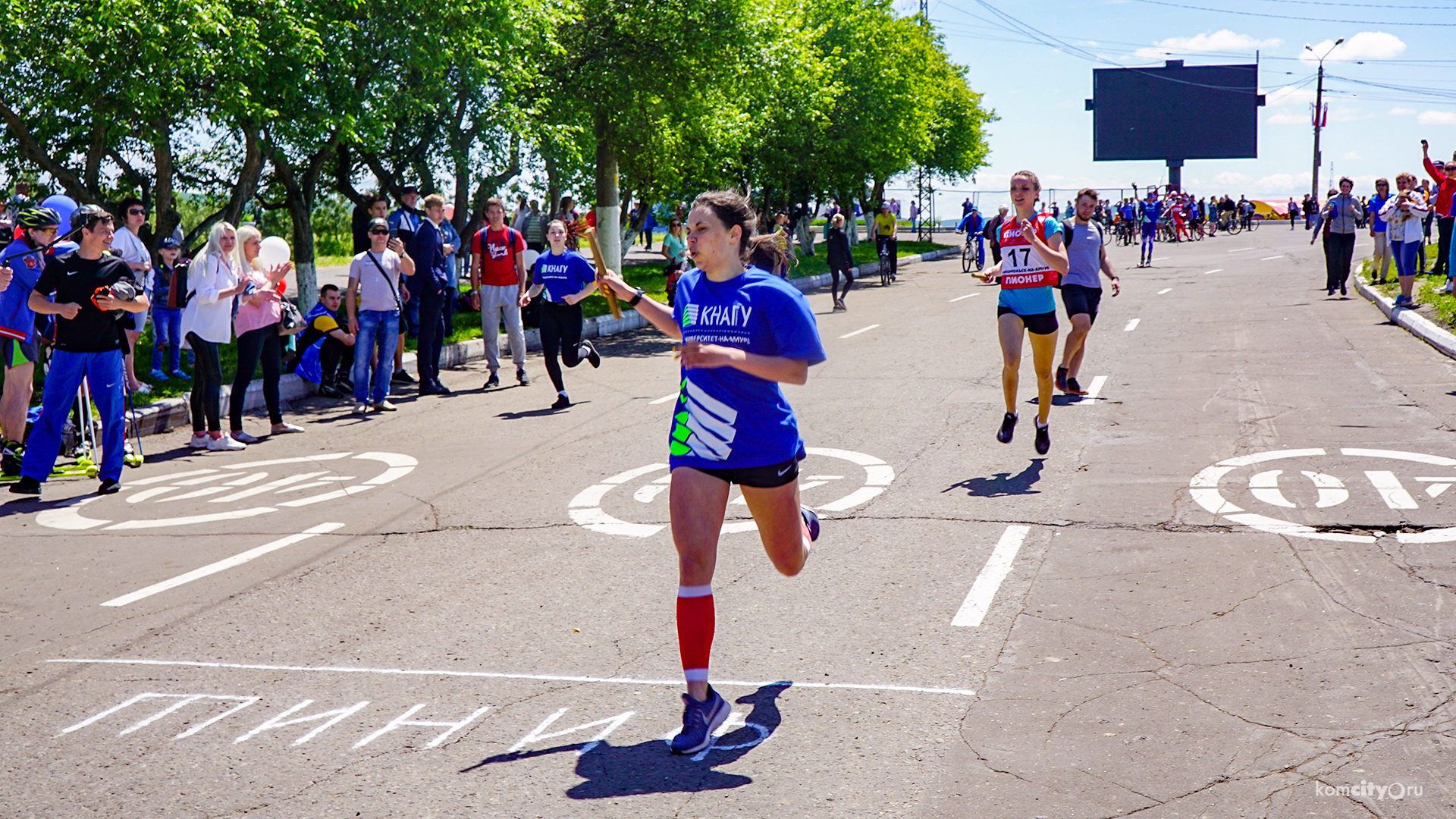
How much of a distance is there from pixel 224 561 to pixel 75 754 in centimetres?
259

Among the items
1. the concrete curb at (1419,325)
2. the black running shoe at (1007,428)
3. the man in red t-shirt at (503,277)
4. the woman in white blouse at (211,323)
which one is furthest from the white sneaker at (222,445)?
the concrete curb at (1419,325)

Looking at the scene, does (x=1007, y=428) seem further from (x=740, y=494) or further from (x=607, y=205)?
(x=607, y=205)

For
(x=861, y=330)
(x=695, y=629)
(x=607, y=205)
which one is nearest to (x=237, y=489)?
(x=695, y=629)

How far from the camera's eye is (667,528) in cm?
710

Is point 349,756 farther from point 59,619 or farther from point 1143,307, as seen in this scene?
point 1143,307

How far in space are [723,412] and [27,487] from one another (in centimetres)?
651

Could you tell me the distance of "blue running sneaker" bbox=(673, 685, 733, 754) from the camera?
160 inches

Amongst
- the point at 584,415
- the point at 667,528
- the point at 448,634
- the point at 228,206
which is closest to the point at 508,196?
the point at 228,206

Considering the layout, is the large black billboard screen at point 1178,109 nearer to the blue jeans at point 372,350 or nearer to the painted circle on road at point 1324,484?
the blue jeans at point 372,350

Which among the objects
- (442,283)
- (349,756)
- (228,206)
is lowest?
(349,756)

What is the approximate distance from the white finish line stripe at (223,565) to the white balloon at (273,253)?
4.52 metres

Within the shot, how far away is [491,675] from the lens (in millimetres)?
4840
